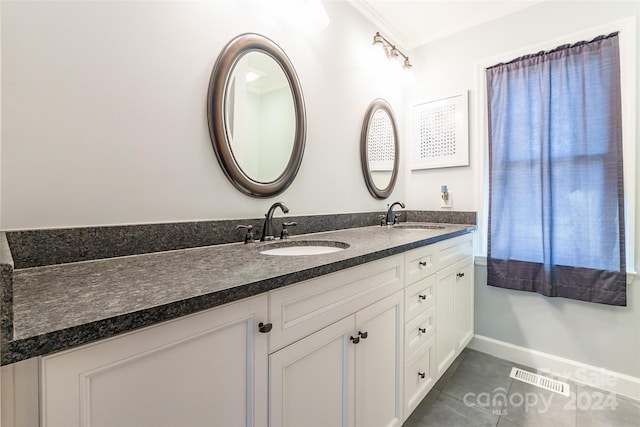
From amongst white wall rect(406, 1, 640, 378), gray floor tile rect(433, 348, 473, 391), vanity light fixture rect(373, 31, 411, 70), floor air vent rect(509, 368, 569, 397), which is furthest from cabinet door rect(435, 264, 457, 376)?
vanity light fixture rect(373, 31, 411, 70)

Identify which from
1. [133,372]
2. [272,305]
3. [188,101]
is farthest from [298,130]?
[133,372]

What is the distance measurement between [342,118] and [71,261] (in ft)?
5.10

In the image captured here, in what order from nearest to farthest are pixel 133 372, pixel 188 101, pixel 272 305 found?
pixel 133 372, pixel 272 305, pixel 188 101

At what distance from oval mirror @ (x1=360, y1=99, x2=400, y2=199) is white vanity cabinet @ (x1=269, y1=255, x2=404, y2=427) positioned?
98cm

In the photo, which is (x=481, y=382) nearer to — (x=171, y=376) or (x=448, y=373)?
(x=448, y=373)

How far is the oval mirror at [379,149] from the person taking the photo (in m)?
2.08

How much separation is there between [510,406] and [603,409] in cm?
49

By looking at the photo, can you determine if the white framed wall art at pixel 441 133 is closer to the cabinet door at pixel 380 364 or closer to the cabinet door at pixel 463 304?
the cabinet door at pixel 463 304

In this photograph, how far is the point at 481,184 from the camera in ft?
7.16

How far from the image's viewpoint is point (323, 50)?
5.78ft

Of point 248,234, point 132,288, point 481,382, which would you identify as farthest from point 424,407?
point 132,288

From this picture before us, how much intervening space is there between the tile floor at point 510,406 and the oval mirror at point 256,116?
55.8 inches

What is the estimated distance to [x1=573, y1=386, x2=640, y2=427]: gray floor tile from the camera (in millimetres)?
1468

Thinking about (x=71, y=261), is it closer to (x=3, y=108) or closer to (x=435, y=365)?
(x=3, y=108)
